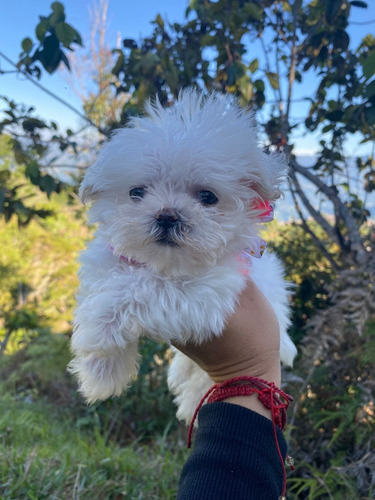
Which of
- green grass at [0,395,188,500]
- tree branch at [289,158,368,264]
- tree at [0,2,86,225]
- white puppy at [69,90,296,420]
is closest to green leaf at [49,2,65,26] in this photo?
tree at [0,2,86,225]

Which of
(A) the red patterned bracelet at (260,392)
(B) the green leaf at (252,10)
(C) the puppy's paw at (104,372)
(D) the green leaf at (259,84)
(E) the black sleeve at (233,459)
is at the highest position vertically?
(B) the green leaf at (252,10)

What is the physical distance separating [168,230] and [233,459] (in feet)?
2.81

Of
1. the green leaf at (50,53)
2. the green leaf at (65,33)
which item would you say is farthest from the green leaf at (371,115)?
the green leaf at (50,53)

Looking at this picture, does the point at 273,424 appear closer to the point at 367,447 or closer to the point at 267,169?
the point at 267,169

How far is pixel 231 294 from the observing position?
1.69 meters

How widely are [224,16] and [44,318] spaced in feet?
16.9

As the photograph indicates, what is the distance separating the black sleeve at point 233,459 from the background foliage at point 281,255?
4.03 feet

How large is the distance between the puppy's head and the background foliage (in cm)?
93

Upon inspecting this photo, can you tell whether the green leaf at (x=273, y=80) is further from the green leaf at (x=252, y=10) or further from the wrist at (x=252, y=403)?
the wrist at (x=252, y=403)

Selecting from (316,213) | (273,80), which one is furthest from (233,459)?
(273,80)

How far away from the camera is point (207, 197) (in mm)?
1739

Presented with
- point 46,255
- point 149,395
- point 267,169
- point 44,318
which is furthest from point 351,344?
point 46,255

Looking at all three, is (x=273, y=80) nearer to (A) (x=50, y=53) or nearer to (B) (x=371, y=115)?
(B) (x=371, y=115)

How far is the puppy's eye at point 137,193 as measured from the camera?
175 cm
